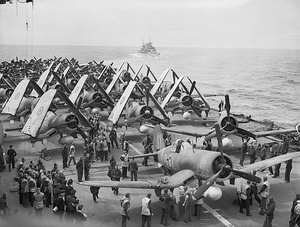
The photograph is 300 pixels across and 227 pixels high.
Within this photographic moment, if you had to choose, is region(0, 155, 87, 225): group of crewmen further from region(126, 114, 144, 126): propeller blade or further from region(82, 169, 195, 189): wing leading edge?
region(126, 114, 144, 126): propeller blade

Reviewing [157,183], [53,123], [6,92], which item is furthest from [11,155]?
[6,92]

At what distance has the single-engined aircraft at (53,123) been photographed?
711 inches

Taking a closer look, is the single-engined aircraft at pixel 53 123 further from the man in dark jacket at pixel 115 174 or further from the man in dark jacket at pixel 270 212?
the man in dark jacket at pixel 270 212

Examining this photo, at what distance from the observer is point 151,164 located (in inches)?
709

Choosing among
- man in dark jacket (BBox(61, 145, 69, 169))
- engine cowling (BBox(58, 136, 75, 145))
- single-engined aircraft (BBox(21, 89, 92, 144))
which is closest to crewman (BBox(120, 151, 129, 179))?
man in dark jacket (BBox(61, 145, 69, 169))

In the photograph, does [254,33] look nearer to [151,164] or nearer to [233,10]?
[233,10]

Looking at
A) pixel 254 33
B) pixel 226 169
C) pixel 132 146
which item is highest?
pixel 254 33

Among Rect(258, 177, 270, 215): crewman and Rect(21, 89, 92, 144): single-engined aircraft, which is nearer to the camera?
Rect(258, 177, 270, 215): crewman

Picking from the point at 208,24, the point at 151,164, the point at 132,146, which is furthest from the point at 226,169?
the point at 208,24

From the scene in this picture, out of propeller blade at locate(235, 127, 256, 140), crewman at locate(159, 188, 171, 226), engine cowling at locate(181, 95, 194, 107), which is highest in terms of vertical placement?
engine cowling at locate(181, 95, 194, 107)

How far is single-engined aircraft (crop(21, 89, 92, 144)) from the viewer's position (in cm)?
1806

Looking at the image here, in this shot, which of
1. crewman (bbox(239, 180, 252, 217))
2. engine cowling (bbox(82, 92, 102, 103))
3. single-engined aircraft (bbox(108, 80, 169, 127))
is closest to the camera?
crewman (bbox(239, 180, 252, 217))

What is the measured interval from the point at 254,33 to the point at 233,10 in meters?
5.31

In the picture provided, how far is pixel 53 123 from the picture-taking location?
1950cm
